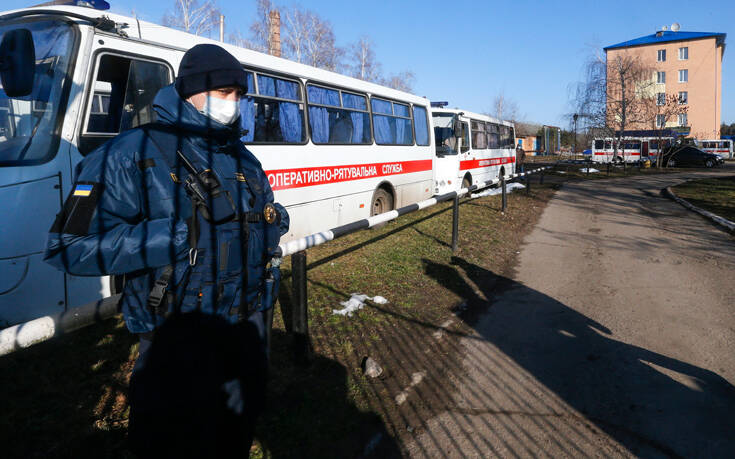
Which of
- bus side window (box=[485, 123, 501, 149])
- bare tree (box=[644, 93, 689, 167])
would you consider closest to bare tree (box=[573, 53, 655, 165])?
bare tree (box=[644, 93, 689, 167])

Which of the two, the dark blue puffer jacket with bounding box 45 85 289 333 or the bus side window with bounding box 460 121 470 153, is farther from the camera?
the bus side window with bounding box 460 121 470 153

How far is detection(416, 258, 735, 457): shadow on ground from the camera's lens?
9.48 feet

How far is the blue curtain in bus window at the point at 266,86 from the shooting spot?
685 cm

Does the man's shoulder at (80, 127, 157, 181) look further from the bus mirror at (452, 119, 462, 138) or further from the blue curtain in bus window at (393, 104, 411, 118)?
the bus mirror at (452, 119, 462, 138)

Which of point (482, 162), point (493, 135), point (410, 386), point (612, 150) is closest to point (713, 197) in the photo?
point (482, 162)

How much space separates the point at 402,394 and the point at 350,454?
773mm

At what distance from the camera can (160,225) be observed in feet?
5.63

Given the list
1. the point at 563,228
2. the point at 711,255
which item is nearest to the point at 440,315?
the point at 711,255

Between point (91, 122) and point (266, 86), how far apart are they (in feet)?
10.0

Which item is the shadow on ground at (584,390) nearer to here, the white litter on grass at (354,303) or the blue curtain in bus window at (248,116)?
the white litter on grass at (354,303)

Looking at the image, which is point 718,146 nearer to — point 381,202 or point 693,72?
point 693,72

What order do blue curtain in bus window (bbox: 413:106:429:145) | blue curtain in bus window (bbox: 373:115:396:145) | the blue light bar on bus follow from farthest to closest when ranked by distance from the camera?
blue curtain in bus window (bbox: 413:106:429:145), blue curtain in bus window (bbox: 373:115:396:145), the blue light bar on bus

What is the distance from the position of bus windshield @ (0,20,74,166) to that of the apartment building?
6250 cm

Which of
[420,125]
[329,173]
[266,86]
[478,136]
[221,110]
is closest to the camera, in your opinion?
[221,110]
